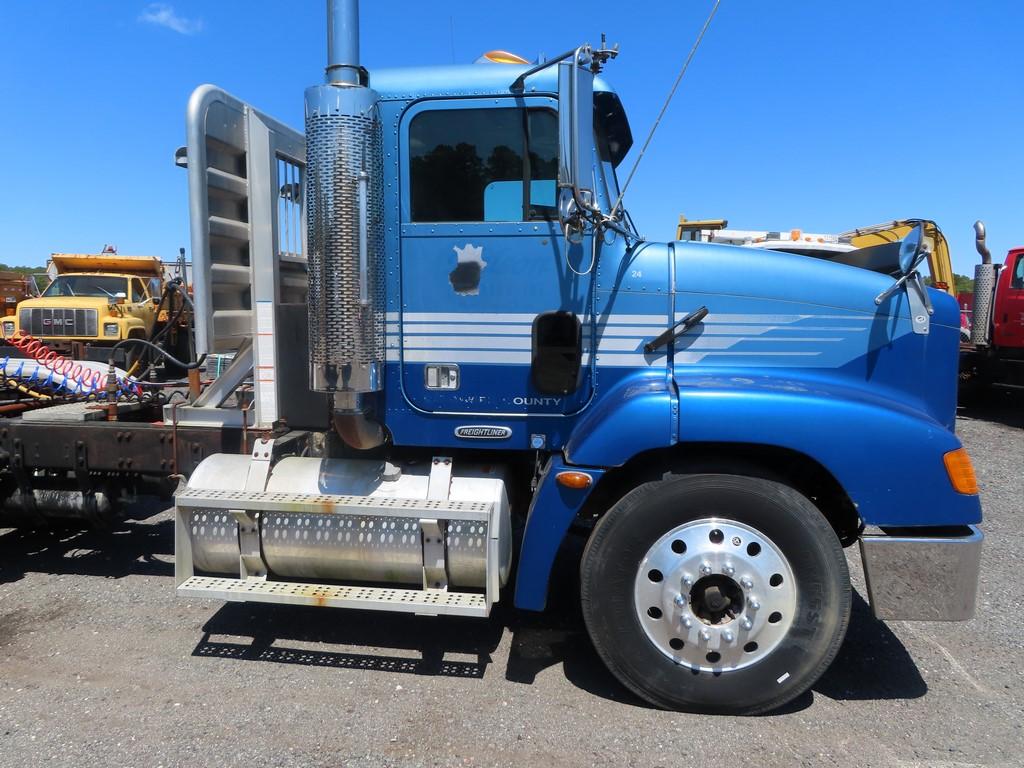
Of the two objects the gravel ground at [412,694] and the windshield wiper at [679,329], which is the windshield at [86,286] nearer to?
the gravel ground at [412,694]

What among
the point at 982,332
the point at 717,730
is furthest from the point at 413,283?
the point at 982,332

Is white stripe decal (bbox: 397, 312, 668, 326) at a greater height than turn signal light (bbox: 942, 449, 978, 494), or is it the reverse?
white stripe decal (bbox: 397, 312, 668, 326)

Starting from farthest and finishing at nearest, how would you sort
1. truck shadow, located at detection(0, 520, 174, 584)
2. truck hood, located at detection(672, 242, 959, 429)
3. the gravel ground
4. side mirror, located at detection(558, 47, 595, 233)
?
truck shadow, located at detection(0, 520, 174, 584)
truck hood, located at detection(672, 242, 959, 429)
the gravel ground
side mirror, located at detection(558, 47, 595, 233)

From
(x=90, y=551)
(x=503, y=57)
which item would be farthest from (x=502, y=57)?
(x=90, y=551)

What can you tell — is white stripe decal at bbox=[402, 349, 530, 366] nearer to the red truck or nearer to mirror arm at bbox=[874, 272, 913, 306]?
mirror arm at bbox=[874, 272, 913, 306]

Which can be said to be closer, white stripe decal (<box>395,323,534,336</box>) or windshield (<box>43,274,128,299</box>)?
white stripe decal (<box>395,323,534,336</box>)

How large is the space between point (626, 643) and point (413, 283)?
1.93 metres

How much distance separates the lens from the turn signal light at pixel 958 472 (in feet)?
9.58

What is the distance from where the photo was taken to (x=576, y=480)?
10.0 ft

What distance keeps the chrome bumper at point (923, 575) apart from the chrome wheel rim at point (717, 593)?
0.37m

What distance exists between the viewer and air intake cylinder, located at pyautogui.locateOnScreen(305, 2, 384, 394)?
303 cm

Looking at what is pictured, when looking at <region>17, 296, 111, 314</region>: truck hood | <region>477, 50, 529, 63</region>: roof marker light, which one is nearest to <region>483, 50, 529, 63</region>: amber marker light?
<region>477, 50, 529, 63</region>: roof marker light

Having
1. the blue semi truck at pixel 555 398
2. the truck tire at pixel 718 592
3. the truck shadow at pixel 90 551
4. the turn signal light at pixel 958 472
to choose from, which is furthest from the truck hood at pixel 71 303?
the turn signal light at pixel 958 472

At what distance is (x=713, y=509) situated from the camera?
9.76 ft
